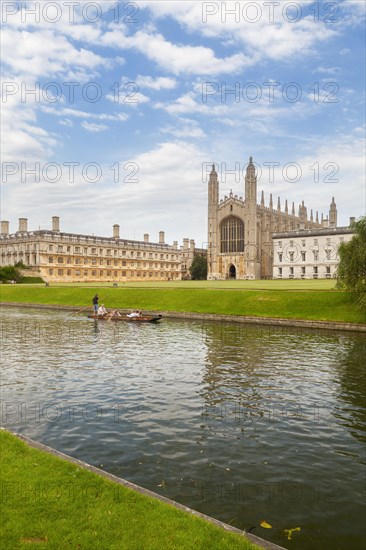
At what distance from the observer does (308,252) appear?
110 metres

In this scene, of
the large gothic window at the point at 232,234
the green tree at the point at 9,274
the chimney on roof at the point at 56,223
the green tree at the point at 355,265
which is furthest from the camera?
the large gothic window at the point at 232,234

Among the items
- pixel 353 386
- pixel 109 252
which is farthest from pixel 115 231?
pixel 353 386

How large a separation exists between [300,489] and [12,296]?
60.8 meters

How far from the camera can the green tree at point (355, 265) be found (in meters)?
35.8

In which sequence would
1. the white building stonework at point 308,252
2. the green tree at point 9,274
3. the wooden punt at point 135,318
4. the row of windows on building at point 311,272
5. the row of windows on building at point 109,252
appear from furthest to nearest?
the row of windows on building at point 109,252 → the row of windows on building at point 311,272 → the white building stonework at point 308,252 → the green tree at point 9,274 → the wooden punt at point 135,318

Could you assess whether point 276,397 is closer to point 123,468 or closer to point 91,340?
point 123,468

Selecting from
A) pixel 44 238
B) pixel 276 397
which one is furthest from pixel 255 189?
pixel 276 397

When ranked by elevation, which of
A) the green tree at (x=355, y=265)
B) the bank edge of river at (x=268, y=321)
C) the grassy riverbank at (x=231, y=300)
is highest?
the green tree at (x=355, y=265)

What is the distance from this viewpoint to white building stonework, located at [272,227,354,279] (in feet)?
345

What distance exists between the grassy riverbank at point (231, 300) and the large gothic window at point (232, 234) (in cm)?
6971

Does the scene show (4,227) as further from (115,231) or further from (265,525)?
(265,525)

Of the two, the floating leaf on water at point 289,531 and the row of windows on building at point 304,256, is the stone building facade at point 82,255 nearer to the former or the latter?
the row of windows on building at point 304,256

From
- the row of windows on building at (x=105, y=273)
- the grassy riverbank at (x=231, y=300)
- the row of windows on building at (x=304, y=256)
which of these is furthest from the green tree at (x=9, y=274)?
the row of windows on building at (x=304, y=256)

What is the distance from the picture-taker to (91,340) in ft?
92.0
